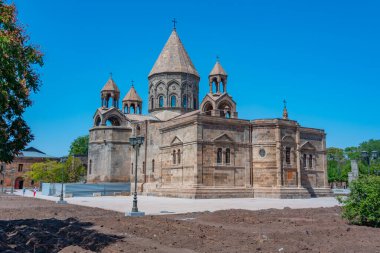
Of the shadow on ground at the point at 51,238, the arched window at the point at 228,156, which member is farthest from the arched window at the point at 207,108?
the shadow on ground at the point at 51,238

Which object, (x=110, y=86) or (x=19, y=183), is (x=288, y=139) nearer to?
(x=110, y=86)

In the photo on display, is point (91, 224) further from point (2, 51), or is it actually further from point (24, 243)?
point (2, 51)

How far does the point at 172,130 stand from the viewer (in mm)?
35312

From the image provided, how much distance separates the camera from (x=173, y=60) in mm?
44969

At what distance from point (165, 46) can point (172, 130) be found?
1559 centimetres

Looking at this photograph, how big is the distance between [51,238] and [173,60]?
1431 inches

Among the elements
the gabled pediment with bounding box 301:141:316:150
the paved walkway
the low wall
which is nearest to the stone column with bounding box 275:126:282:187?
the gabled pediment with bounding box 301:141:316:150

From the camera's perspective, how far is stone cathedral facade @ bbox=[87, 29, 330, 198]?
31547mm

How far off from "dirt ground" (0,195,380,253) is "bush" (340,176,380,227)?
2.03 ft

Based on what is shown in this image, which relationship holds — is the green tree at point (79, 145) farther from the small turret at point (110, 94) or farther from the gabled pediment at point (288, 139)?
the gabled pediment at point (288, 139)

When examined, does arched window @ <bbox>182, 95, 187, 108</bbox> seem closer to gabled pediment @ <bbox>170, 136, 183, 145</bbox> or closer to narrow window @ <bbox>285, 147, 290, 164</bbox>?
gabled pediment @ <bbox>170, 136, 183, 145</bbox>

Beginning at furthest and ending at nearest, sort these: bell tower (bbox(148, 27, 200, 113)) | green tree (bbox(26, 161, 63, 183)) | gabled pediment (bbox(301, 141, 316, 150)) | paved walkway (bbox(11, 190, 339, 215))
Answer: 1. green tree (bbox(26, 161, 63, 183))
2. bell tower (bbox(148, 27, 200, 113))
3. gabled pediment (bbox(301, 141, 316, 150))
4. paved walkway (bbox(11, 190, 339, 215))

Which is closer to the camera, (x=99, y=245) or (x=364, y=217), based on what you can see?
(x=99, y=245)

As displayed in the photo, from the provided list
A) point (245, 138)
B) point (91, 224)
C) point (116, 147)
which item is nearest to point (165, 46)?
point (116, 147)
